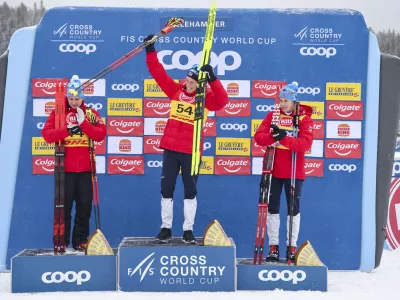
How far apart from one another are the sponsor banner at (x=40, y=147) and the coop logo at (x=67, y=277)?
1.66 m

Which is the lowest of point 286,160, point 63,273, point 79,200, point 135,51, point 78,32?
point 63,273

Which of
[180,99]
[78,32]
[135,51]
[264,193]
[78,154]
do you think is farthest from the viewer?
[78,32]

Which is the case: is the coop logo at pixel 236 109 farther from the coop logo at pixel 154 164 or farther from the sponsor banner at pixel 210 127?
the coop logo at pixel 154 164

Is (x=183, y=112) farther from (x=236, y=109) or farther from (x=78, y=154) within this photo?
(x=78, y=154)

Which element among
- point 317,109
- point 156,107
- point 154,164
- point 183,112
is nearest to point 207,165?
point 154,164

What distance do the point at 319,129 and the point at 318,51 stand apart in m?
0.86

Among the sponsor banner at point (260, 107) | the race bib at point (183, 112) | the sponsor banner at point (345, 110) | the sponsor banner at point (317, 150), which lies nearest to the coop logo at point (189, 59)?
Result: the sponsor banner at point (260, 107)

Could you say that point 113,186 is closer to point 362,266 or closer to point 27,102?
point 27,102

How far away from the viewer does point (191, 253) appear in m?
5.38

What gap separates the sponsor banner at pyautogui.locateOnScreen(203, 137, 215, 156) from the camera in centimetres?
662

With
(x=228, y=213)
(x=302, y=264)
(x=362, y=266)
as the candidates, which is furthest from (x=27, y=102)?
(x=362, y=266)

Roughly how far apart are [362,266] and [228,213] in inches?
64.2

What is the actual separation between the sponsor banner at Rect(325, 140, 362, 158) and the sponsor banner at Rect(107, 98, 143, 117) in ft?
7.09

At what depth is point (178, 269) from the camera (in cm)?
538
